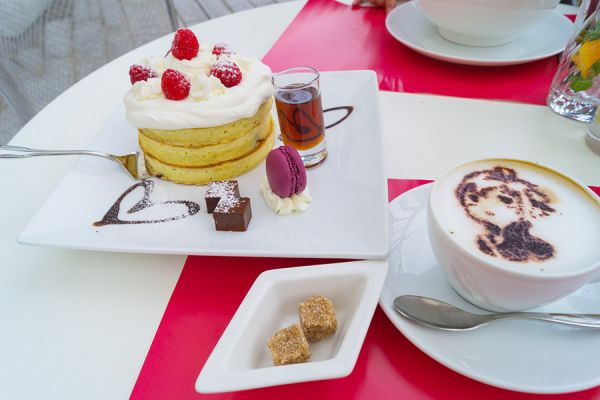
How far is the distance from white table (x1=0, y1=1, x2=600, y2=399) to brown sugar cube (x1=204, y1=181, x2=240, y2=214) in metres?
0.16

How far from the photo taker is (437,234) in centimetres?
76

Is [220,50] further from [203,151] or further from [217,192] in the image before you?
[217,192]

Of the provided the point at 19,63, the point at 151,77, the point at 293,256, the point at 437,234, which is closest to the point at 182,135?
the point at 151,77

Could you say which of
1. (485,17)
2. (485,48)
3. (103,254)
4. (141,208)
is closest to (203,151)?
(141,208)

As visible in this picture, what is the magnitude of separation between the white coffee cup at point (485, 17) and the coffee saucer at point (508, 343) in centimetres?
102

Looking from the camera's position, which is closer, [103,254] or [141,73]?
[103,254]

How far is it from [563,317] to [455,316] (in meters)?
0.18

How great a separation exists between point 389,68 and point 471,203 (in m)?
1.05

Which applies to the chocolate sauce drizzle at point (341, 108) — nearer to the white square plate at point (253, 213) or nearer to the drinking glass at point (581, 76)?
the white square plate at point (253, 213)

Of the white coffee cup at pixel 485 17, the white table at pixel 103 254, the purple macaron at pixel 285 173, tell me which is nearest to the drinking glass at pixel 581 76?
the white table at pixel 103 254

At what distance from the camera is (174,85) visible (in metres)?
1.20

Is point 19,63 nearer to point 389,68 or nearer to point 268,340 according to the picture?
point 389,68

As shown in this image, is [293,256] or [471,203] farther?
[293,256]

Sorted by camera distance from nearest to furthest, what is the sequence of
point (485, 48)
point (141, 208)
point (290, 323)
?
point (290, 323) → point (141, 208) → point (485, 48)
